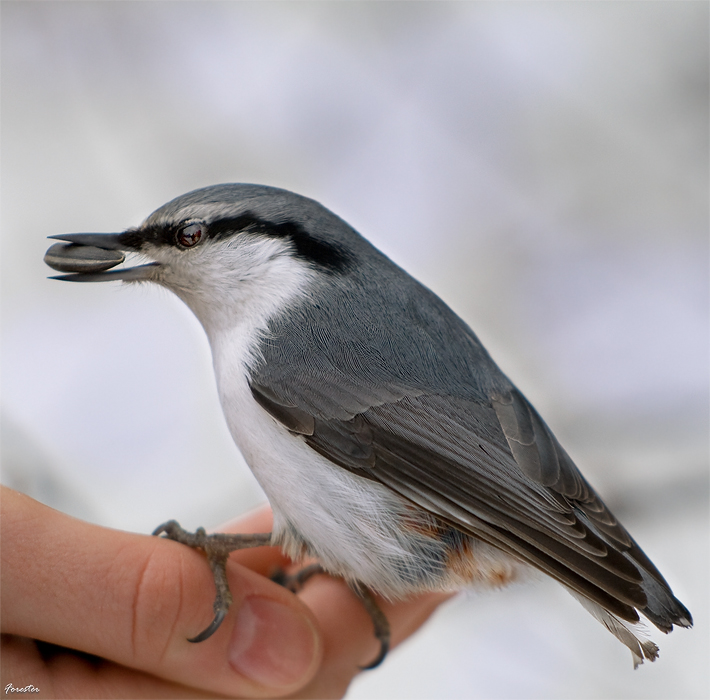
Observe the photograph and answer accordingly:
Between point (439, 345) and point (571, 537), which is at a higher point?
point (439, 345)

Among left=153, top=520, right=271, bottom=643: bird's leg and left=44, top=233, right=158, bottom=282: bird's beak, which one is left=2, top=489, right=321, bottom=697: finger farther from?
left=44, top=233, right=158, bottom=282: bird's beak

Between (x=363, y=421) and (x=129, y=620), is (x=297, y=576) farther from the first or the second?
(x=363, y=421)

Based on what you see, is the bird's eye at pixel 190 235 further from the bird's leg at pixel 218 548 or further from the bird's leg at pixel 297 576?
the bird's leg at pixel 297 576

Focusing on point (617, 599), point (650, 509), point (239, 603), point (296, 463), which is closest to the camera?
point (617, 599)

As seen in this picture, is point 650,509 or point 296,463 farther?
point 650,509

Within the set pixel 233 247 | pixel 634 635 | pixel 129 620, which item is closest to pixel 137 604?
pixel 129 620

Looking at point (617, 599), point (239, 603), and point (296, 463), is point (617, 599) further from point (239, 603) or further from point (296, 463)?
point (239, 603)

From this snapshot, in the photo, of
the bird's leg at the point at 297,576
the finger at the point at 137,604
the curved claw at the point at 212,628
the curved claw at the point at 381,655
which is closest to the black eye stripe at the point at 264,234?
the finger at the point at 137,604

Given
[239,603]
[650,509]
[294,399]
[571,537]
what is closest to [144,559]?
[239,603]
